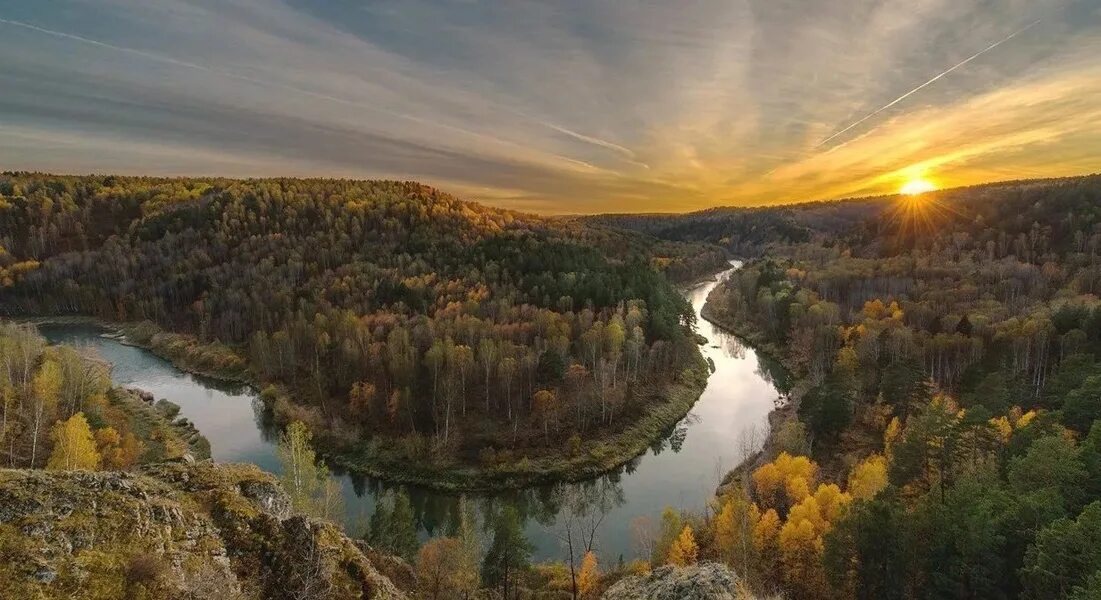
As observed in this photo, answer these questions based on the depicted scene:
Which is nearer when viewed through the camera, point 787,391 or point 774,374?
point 787,391

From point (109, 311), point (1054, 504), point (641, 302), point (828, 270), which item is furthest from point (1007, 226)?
point (109, 311)

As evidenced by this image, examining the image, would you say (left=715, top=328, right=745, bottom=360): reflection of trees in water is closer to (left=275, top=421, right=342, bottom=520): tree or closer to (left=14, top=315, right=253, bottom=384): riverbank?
(left=275, top=421, right=342, bottom=520): tree

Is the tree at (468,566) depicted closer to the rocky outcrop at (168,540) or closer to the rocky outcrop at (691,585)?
the rocky outcrop at (168,540)

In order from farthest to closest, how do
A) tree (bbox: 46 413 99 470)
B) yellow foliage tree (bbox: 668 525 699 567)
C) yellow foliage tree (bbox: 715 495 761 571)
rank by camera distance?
tree (bbox: 46 413 99 470) < yellow foliage tree (bbox: 668 525 699 567) < yellow foliage tree (bbox: 715 495 761 571)

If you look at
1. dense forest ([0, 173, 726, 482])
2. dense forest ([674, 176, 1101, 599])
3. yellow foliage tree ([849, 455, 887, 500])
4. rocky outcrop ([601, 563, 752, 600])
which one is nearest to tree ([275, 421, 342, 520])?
dense forest ([0, 173, 726, 482])

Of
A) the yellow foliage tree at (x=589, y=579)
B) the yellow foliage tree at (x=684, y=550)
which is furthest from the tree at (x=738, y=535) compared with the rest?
the yellow foliage tree at (x=589, y=579)

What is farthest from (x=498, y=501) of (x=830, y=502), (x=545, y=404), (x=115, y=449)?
(x=115, y=449)

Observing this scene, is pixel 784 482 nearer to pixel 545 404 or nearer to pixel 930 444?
pixel 930 444
